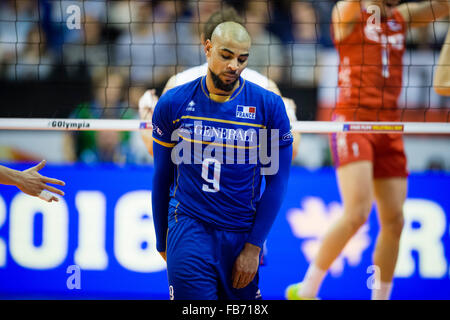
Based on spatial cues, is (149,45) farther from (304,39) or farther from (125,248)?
(125,248)

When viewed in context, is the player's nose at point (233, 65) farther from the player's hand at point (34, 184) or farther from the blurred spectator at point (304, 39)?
the blurred spectator at point (304, 39)

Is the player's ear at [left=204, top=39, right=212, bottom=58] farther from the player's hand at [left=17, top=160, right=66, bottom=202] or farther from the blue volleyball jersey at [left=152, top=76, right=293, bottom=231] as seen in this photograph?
the player's hand at [left=17, top=160, right=66, bottom=202]

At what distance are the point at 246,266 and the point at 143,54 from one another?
4.94m

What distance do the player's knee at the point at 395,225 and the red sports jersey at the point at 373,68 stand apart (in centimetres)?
78

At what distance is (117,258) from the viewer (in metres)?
4.77

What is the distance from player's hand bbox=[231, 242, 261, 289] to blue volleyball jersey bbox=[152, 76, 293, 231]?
0.13 metres

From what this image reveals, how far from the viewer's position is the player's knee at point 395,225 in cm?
436

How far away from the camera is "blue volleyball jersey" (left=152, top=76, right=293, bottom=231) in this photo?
287 cm

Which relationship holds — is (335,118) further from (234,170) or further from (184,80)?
(234,170)

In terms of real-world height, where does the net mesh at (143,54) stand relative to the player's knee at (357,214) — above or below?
above

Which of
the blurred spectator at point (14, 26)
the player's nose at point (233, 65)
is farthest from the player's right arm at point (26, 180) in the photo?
the blurred spectator at point (14, 26)

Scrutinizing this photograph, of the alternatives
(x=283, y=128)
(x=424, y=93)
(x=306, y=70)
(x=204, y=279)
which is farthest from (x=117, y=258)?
(x=424, y=93)
